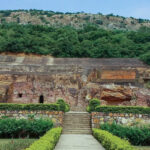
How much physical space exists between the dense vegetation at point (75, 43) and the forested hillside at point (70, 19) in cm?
2893

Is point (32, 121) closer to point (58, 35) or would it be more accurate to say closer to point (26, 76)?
point (26, 76)

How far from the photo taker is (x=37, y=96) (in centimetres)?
2377

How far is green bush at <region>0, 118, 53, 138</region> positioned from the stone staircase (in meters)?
1.71

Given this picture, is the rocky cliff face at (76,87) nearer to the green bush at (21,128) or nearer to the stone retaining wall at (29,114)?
the stone retaining wall at (29,114)

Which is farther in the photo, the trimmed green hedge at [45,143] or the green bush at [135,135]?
the green bush at [135,135]

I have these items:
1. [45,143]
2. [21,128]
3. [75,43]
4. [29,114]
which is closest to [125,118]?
[29,114]

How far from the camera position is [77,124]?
1522cm

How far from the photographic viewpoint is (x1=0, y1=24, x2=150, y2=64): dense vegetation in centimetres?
3747

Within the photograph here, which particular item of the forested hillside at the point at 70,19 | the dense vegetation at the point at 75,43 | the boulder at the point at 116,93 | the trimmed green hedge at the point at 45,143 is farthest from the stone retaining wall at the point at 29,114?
the forested hillside at the point at 70,19

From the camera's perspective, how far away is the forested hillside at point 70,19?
77062 millimetres

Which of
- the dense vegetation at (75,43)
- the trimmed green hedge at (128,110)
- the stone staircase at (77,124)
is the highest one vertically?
the dense vegetation at (75,43)

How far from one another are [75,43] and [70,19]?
37.8 metres

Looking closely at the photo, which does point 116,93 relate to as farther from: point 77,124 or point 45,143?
point 45,143

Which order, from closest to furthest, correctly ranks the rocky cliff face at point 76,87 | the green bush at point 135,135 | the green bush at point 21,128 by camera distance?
1. the green bush at point 135,135
2. the green bush at point 21,128
3. the rocky cliff face at point 76,87
